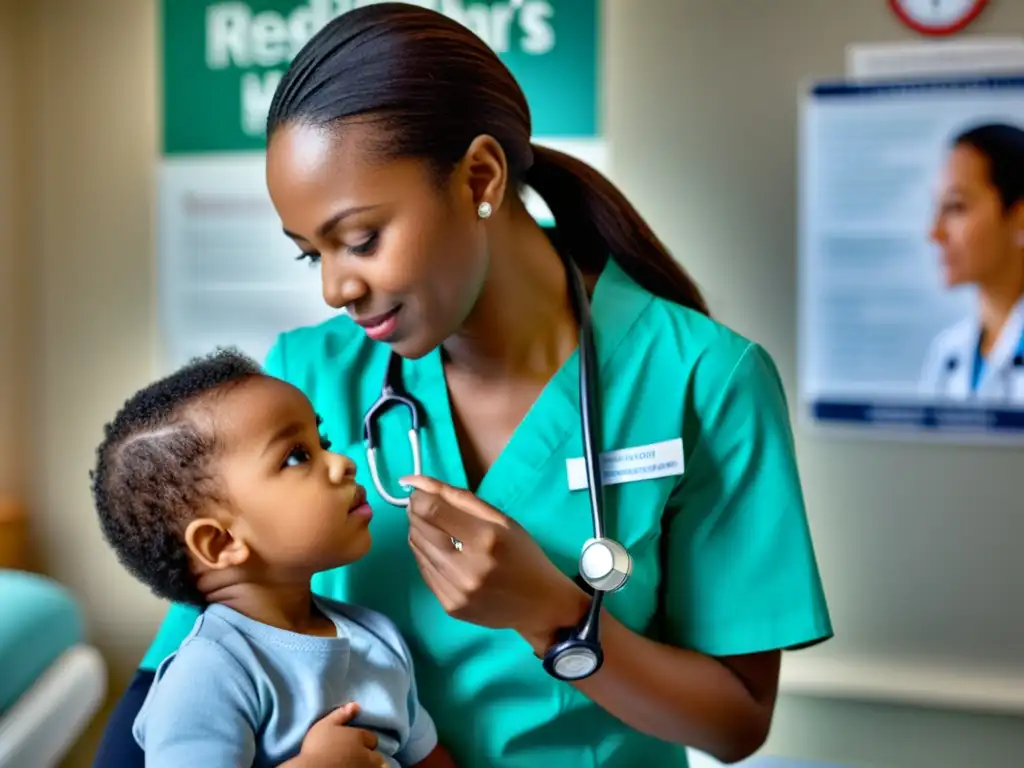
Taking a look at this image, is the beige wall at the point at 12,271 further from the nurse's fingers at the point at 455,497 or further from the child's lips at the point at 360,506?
the nurse's fingers at the point at 455,497

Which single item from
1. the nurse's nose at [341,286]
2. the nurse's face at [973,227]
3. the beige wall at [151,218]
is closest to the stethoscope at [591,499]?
the nurse's nose at [341,286]

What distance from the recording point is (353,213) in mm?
837

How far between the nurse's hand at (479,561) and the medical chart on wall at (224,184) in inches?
41.7

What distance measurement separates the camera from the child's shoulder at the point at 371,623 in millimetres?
992

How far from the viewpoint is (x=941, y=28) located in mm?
1529

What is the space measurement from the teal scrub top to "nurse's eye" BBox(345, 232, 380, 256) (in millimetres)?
280

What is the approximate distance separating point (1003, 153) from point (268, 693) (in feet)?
4.52

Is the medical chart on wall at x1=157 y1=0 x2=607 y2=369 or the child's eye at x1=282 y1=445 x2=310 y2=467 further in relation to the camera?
the medical chart on wall at x1=157 y1=0 x2=607 y2=369

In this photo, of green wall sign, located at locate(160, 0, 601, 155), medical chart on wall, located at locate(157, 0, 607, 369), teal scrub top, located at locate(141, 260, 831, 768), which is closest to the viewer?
teal scrub top, located at locate(141, 260, 831, 768)

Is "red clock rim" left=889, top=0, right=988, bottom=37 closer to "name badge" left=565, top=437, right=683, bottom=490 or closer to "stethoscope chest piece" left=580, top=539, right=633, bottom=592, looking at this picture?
"name badge" left=565, top=437, right=683, bottom=490

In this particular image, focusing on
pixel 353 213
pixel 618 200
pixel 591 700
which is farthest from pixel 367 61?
pixel 591 700

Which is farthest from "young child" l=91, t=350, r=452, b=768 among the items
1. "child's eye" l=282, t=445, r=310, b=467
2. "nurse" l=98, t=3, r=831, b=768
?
"nurse" l=98, t=3, r=831, b=768

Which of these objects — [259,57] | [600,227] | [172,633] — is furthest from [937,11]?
[172,633]

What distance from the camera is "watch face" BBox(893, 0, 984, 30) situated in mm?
1520
